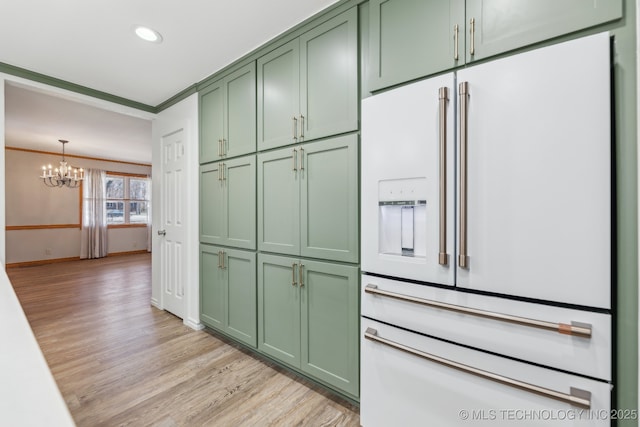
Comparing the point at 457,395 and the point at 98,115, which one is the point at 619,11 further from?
the point at 98,115

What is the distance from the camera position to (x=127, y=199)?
799 cm

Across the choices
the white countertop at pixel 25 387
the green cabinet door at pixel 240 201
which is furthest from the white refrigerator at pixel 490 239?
the white countertop at pixel 25 387

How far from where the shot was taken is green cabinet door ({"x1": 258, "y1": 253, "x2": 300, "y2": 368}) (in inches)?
79.0

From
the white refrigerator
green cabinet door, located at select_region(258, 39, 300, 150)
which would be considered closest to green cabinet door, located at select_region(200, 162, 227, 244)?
green cabinet door, located at select_region(258, 39, 300, 150)

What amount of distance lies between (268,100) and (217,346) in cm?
217

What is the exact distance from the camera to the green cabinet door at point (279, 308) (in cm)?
201

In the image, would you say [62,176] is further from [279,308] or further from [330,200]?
[330,200]

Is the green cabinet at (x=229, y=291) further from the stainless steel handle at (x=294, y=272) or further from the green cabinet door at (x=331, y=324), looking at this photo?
the green cabinet door at (x=331, y=324)

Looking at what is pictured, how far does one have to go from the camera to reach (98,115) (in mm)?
4055

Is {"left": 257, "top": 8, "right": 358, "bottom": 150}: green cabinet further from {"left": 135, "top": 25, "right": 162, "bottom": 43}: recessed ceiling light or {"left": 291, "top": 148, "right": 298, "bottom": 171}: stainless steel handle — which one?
{"left": 135, "top": 25, "right": 162, "bottom": 43}: recessed ceiling light

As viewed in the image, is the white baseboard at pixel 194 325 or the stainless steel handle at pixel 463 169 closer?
the stainless steel handle at pixel 463 169

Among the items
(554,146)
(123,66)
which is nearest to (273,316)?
(554,146)

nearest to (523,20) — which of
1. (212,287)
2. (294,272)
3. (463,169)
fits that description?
(463,169)

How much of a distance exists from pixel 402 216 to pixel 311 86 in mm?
1086
